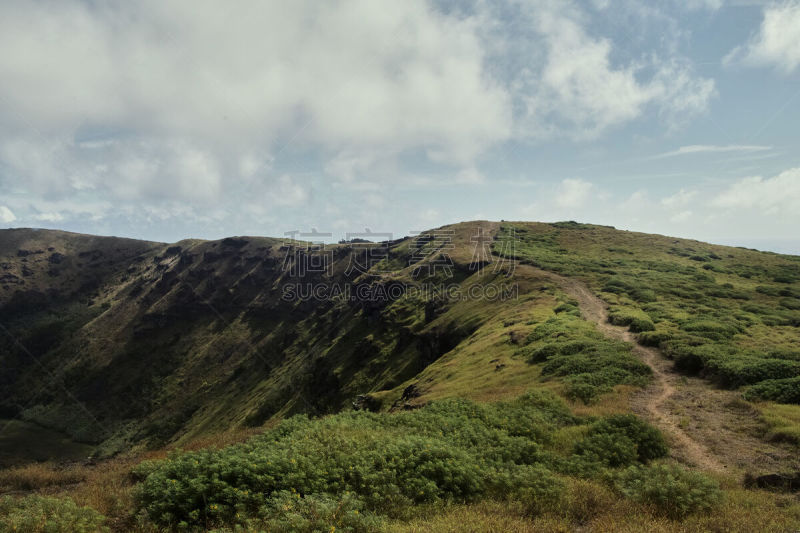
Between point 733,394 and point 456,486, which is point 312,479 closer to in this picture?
point 456,486

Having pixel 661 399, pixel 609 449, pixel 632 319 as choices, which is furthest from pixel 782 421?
pixel 632 319

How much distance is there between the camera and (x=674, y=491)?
930cm

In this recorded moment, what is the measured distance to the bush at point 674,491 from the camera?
9.02 m

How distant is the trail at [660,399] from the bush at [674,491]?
3.49m

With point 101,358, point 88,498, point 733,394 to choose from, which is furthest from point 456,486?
point 101,358

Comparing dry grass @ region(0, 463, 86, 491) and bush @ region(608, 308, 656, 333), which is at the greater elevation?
bush @ region(608, 308, 656, 333)

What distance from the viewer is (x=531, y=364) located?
2662 centimetres

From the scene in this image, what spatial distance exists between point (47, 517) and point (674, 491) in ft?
52.1

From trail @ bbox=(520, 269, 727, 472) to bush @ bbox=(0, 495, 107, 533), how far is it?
737 inches

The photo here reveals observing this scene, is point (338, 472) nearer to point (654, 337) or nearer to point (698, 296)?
point (654, 337)

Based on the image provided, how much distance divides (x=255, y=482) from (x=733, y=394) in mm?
23283

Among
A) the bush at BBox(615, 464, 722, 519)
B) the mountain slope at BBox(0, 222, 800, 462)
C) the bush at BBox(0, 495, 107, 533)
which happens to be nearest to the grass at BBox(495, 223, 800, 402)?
the mountain slope at BBox(0, 222, 800, 462)

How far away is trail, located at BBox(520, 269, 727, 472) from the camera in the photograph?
1309 centimetres

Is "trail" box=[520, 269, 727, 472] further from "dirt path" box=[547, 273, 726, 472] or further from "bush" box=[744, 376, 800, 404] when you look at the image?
"bush" box=[744, 376, 800, 404]
